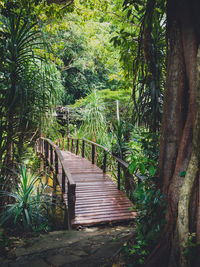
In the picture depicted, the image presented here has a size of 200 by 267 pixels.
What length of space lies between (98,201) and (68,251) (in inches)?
81.4

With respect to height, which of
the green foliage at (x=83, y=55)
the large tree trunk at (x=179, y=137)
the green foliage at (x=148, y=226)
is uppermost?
the green foliage at (x=83, y=55)

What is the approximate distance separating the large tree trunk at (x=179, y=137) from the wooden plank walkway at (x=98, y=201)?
1.11 m

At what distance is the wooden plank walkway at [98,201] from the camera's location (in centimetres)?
397

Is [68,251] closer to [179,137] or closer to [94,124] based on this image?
[179,137]

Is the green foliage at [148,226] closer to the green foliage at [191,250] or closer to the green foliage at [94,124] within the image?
the green foliage at [191,250]

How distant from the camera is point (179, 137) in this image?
2.15 metres

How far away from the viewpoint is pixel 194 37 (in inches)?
81.6

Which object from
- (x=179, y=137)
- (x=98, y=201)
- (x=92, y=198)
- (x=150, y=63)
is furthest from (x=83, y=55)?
(x=179, y=137)

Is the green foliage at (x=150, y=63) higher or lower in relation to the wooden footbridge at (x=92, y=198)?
higher

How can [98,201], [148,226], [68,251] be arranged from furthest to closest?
[98,201], [68,251], [148,226]

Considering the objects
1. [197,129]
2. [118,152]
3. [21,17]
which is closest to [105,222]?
[118,152]

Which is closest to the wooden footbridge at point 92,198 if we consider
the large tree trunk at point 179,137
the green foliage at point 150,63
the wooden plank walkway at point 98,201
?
the wooden plank walkway at point 98,201

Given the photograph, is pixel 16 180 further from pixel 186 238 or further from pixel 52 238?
pixel 186 238

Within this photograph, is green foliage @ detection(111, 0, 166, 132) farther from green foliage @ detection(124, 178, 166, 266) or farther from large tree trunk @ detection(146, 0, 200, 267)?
green foliage @ detection(124, 178, 166, 266)
